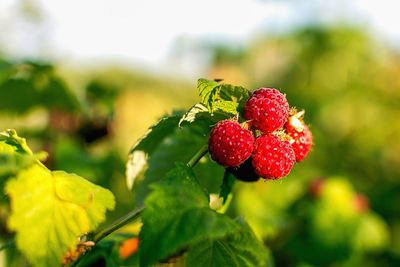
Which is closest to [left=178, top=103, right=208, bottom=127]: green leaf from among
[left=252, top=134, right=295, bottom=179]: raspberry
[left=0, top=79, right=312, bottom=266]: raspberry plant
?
[left=0, top=79, right=312, bottom=266]: raspberry plant

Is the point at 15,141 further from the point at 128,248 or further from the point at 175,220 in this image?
the point at 128,248

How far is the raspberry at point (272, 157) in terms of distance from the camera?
124 centimetres

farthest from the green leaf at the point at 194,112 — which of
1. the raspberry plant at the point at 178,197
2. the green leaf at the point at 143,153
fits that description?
the green leaf at the point at 143,153

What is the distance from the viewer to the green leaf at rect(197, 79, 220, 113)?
4.13ft

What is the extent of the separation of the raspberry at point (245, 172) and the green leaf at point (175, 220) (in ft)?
0.59

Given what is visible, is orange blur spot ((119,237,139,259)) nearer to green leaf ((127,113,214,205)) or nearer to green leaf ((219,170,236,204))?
green leaf ((127,113,214,205))

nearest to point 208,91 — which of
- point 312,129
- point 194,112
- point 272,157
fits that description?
point 194,112

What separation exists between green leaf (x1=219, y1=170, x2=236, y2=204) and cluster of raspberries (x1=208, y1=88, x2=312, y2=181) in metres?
0.06

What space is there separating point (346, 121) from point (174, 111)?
23.4 ft

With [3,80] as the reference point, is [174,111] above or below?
above

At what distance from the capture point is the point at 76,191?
3.86ft

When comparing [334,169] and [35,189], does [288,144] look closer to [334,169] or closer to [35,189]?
[35,189]

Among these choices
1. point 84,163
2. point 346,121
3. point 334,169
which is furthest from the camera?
point 346,121

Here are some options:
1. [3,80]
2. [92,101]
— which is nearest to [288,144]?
[3,80]
